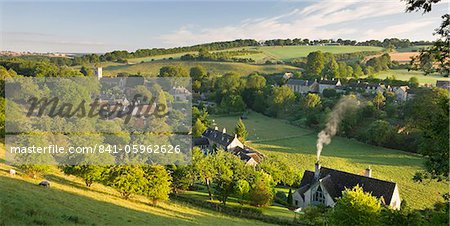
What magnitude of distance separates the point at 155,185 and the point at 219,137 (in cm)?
3135

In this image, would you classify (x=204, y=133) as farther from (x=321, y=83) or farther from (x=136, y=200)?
(x=321, y=83)

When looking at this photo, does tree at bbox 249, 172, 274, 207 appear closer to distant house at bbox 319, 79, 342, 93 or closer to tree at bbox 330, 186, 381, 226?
tree at bbox 330, 186, 381, 226

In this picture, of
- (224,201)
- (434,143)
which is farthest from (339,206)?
(224,201)

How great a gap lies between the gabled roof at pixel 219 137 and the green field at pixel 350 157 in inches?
233

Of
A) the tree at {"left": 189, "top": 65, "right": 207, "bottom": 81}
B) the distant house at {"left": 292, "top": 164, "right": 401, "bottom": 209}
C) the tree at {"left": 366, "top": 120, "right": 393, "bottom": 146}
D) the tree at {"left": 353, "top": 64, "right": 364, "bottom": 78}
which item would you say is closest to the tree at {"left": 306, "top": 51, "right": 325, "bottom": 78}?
the tree at {"left": 353, "top": 64, "right": 364, "bottom": 78}

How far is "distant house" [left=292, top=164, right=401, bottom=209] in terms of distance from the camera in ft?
112

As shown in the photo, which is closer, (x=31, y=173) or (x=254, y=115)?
(x=31, y=173)

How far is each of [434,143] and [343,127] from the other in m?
54.2

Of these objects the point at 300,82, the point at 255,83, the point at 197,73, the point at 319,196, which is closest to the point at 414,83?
the point at 300,82

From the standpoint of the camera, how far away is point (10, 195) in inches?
715

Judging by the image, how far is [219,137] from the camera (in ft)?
197

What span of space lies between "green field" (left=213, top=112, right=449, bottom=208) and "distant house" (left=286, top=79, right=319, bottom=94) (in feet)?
91.8

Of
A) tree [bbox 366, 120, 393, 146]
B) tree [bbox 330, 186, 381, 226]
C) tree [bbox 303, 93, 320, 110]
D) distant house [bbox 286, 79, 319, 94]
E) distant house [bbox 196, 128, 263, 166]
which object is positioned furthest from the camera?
distant house [bbox 286, 79, 319, 94]

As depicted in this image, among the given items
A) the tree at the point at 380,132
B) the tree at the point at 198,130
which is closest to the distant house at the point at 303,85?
the tree at the point at 380,132
